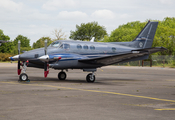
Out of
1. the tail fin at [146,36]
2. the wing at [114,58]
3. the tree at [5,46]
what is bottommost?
the wing at [114,58]

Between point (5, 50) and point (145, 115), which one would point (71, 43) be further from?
point (5, 50)

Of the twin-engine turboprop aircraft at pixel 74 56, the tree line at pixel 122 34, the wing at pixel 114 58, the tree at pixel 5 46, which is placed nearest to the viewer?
the twin-engine turboprop aircraft at pixel 74 56

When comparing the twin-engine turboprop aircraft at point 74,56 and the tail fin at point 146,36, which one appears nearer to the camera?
the twin-engine turboprop aircraft at point 74,56

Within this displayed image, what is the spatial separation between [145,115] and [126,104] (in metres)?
2.17

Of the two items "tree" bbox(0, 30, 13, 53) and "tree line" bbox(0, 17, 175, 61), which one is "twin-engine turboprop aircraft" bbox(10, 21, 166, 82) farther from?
"tree" bbox(0, 30, 13, 53)

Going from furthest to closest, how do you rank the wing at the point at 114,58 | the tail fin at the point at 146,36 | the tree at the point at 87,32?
the tree at the point at 87,32 < the tail fin at the point at 146,36 < the wing at the point at 114,58

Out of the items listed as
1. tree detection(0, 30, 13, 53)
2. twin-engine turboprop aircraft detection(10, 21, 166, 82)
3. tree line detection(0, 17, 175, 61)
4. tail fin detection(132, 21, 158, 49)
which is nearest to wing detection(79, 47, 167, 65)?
twin-engine turboprop aircraft detection(10, 21, 166, 82)

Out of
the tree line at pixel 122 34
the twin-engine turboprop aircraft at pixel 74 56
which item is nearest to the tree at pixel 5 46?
the tree line at pixel 122 34

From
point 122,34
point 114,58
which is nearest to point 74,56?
point 114,58

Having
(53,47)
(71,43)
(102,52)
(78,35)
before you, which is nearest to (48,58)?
(53,47)

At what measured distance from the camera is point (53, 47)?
20984 millimetres

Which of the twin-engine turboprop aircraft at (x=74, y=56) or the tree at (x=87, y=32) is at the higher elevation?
the tree at (x=87, y=32)

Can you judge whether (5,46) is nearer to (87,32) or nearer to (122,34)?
(87,32)

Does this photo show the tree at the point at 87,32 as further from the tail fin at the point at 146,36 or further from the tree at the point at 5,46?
the tail fin at the point at 146,36
